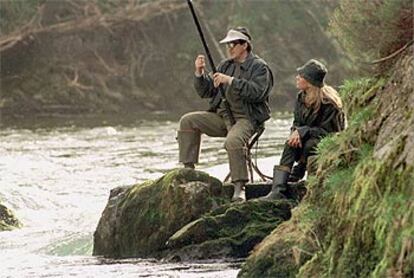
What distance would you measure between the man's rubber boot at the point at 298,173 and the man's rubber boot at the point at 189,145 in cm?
128

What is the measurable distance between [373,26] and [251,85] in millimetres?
2941

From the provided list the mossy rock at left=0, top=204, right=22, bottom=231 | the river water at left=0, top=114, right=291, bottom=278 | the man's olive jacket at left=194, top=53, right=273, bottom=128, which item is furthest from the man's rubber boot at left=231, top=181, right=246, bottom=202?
the mossy rock at left=0, top=204, right=22, bottom=231

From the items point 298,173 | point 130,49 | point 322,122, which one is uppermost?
point 130,49

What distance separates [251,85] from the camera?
36.0 ft

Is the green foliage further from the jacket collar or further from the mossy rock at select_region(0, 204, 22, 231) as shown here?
the mossy rock at select_region(0, 204, 22, 231)

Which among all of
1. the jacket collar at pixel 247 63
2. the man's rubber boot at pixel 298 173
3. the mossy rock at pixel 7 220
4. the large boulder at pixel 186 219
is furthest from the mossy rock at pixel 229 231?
the mossy rock at pixel 7 220

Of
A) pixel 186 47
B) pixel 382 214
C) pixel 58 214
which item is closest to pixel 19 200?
pixel 58 214

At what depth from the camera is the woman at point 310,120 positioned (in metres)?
10.3

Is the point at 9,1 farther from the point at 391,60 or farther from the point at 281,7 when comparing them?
the point at 391,60

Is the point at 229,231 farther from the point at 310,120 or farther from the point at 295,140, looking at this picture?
the point at 310,120

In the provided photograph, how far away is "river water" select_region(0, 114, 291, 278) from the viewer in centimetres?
1024

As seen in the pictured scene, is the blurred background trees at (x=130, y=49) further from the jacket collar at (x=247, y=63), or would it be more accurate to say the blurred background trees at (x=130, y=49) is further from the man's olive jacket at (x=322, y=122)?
the man's olive jacket at (x=322, y=122)

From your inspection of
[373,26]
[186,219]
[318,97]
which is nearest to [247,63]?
[318,97]

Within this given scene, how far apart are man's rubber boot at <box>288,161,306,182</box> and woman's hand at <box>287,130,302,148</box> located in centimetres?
33
